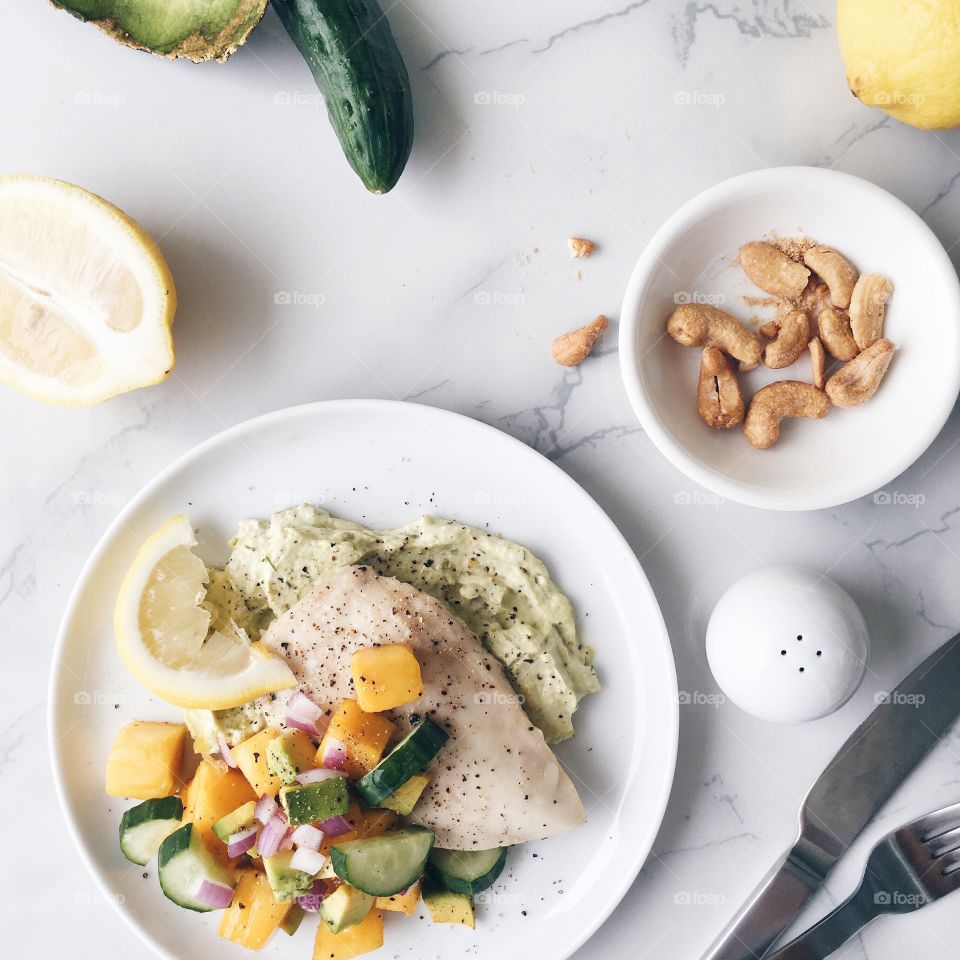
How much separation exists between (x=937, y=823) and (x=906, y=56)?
3.96 feet

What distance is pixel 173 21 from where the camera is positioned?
1.33 m

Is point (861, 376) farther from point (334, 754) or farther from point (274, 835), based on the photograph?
point (274, 835)

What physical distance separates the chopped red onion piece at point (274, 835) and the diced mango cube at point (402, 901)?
7.9 inches

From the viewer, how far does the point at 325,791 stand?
4.23ft

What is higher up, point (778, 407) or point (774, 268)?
point (774, 268)

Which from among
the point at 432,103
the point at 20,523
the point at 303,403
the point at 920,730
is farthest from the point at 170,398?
the point at 920,730

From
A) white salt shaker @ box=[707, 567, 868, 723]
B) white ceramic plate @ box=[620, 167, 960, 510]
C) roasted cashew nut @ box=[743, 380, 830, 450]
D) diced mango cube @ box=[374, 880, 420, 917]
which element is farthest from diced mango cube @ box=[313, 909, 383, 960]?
roasted cashew nut @ box=[743, 380, 830, 450]

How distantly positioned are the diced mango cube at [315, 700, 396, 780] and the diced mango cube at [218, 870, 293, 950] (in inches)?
10.9

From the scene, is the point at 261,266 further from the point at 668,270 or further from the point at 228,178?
the point at 668,270

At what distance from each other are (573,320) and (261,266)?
555 mm

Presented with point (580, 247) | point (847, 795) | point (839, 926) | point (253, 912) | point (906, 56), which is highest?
point (906, 56)

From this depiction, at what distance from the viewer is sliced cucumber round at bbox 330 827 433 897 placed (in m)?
1.30

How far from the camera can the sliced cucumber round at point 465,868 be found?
4.75ft

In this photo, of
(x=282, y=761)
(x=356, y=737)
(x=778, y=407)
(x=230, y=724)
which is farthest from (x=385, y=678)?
(x=778, y=407)
